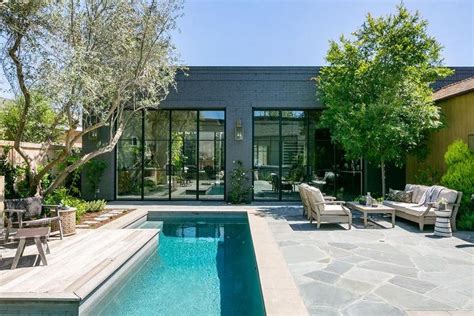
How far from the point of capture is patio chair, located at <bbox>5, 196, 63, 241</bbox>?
20.5ft

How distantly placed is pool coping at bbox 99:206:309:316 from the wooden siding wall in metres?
6.18

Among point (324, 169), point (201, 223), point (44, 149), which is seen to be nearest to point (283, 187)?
point (324, 169)

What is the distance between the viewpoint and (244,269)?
6.09 m

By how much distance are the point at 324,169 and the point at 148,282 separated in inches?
368

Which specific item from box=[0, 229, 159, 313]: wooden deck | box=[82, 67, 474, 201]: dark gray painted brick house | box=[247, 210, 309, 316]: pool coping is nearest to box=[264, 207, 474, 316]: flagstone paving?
box=[247, 210, 309, 316]: pool coping

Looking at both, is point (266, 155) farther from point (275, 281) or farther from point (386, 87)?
point (275, 281)

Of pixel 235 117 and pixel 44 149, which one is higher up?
pixel 235 117

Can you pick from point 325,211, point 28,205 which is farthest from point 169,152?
point 325,211

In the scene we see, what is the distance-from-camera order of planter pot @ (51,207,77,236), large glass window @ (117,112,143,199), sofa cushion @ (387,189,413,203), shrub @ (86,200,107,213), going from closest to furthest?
1. planter pot @ (51,207,77,236)
2. sofa cushion @ (387,189,413,203)
3. shrub @ (86,200,107,213)
4. large glass window @ (117,112,143,199)

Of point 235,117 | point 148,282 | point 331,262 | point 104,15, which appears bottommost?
point 148,282

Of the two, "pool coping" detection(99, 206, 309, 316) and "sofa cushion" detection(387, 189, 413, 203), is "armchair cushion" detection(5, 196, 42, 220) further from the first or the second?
"sofa cushion" detection(387, 189, 413, 203)

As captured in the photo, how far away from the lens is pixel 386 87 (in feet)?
33.5

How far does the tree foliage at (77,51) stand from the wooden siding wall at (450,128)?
8.41 metres

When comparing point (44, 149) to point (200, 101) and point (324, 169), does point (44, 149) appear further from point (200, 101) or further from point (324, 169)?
point (324, 169)
